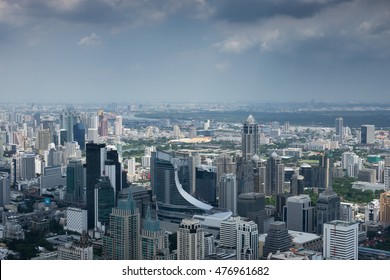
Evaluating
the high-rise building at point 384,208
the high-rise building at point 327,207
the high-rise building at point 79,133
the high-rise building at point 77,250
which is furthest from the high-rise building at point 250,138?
the high-rise building at point 77,250

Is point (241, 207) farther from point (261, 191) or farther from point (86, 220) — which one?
point (86, 220)

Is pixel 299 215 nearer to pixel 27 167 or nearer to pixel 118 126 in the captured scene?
pixel 118 126

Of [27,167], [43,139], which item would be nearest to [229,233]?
[43,139]

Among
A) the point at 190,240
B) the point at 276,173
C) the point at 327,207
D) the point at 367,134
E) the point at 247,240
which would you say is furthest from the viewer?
the point at 276,173

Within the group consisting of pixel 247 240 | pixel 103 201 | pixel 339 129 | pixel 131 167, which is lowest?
pixel 247 240

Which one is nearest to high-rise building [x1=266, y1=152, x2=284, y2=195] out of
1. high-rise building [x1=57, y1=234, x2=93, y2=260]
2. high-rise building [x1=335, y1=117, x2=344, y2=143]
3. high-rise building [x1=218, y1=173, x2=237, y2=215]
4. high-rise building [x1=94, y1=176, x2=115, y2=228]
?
high-rise building [x1=218, y1=173, x2=237, y2=215]

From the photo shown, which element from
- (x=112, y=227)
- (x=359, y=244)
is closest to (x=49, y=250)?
(x=112, y=227)

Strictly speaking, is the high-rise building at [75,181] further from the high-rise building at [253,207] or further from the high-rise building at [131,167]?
the high-rise building at [253,207]
